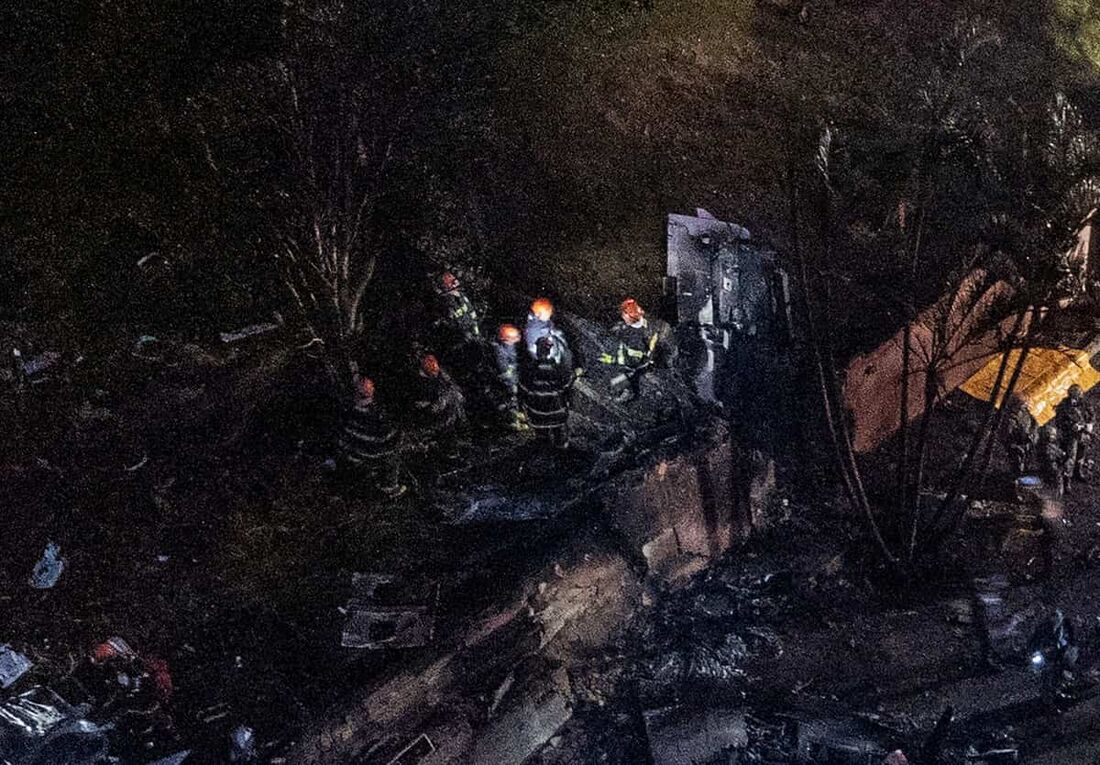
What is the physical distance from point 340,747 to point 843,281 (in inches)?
343

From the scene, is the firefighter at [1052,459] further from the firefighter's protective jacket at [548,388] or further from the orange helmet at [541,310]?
the orange helmet at [541,310]

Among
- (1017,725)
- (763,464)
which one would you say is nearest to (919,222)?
(763,464)

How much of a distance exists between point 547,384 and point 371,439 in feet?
6.19

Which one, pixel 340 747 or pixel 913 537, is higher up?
pixel 913 537

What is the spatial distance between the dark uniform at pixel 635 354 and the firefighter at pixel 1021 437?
180 inches

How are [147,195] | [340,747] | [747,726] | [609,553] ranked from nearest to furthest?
[340,747] → [747,726] → [609,553] → [147,195]

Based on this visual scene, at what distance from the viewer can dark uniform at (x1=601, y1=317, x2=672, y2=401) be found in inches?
358

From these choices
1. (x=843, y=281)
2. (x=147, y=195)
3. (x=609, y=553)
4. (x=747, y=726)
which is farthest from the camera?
(x=843, y=281)

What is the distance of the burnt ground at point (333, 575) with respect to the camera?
7391 mm

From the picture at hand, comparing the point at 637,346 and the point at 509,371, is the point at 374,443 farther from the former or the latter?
the point at 637,346

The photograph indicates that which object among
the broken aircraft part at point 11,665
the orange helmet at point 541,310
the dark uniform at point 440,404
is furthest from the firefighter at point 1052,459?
the broken aircraft part at point 11,665

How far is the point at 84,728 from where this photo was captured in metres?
6.82

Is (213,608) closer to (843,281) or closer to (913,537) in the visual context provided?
(913,537)

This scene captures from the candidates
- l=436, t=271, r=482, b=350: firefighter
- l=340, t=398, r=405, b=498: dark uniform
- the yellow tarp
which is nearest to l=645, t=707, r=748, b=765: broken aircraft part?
l=340, t=398, r=405, b=498: dark uniform
